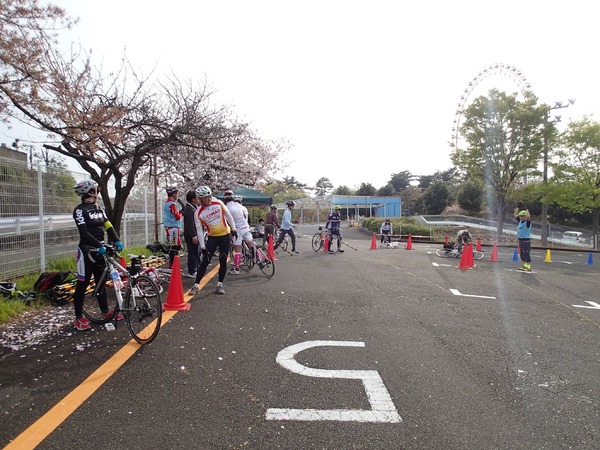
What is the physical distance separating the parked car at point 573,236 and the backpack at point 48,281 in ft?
96.5

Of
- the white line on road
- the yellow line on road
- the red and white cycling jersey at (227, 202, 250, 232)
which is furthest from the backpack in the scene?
the white line on road

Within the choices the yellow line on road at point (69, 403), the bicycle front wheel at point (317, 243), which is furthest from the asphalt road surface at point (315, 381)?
the bicycle front wheel at point (317, 243)

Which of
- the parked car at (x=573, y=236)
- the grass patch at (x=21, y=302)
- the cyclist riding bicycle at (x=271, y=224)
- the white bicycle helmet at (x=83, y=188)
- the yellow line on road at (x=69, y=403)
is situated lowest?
the parked car at (x=573, y=236)

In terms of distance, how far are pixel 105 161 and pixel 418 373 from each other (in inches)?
400

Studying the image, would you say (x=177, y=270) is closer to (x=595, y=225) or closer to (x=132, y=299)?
(x=132, y=299)

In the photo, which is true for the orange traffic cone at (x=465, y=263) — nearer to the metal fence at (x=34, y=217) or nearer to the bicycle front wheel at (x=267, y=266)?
the bicycle front wheel at (x=267, y=266)

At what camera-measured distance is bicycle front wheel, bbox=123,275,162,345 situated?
13.4ft

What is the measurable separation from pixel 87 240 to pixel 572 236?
30.0 metres

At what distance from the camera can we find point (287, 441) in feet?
7.86

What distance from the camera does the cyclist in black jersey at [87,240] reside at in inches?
175

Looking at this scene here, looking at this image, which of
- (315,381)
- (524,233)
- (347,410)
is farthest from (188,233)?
(524,233)

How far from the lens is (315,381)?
324cm

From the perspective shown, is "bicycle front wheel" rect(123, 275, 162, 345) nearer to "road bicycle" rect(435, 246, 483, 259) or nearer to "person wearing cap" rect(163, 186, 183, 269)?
"person wearing cap" rect(163, 186, 183, 269)

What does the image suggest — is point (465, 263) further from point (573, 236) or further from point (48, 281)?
point (573, 236)
